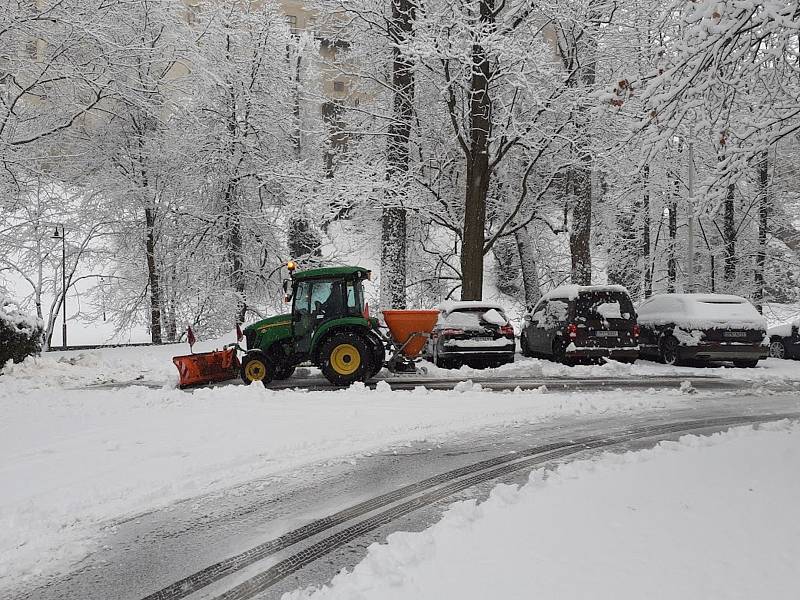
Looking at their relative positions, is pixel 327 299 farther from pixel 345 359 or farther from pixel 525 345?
pixel 525 345

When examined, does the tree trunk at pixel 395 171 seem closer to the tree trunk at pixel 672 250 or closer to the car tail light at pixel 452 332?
the car tail light at pixel 452 332

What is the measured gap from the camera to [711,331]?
1488 centimetres

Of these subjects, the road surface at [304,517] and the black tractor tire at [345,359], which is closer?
the road surface at [304,517]

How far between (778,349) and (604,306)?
6103mm

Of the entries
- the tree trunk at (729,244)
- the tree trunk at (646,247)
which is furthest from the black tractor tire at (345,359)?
the tree trunk at (729,244)

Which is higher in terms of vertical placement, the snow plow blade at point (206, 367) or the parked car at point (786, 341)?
the parked car at point (786, 341)

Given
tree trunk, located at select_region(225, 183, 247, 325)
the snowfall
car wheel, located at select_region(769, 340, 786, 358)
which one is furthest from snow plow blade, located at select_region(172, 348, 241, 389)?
car wheel, located at select_region(769, 340, 786, 358)

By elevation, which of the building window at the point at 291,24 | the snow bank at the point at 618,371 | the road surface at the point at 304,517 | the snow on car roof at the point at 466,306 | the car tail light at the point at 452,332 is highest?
the building window at the point at 291,24

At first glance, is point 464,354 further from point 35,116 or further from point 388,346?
point 35,116

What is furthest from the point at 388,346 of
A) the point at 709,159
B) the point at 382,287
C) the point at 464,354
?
A: the point at 709,159

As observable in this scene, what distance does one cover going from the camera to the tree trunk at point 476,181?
17781 mm

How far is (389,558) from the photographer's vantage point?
13.0 feet

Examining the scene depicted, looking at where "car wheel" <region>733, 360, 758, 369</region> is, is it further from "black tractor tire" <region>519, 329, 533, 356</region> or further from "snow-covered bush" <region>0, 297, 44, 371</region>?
"snow-covered bush" <region>0, 297, 44, 371</region>

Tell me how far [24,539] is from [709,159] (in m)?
25.2
